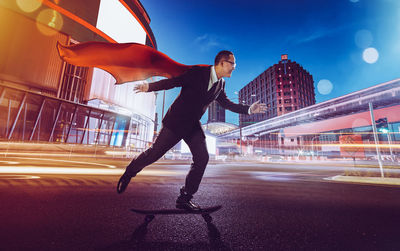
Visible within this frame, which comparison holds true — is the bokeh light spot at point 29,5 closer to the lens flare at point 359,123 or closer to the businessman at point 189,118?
the businessman at point 189,118

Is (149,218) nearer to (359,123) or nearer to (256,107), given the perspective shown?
(256,107)

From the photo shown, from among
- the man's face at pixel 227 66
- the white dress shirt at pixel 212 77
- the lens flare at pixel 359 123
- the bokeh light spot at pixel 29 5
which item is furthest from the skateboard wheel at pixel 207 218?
the bokeh light spot at pixel 29 5

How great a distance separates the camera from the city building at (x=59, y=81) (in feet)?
65.1

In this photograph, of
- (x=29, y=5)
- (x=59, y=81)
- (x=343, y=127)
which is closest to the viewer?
(x=29, y=5)

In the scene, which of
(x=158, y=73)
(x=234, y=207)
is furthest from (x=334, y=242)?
(x=158, y=73)

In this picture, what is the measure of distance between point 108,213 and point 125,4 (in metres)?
40.7

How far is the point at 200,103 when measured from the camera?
2379 millimetres

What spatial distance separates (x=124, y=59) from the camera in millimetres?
3363

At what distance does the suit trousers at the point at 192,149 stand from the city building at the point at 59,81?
79.2 feet

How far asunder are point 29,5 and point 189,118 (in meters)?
33.7

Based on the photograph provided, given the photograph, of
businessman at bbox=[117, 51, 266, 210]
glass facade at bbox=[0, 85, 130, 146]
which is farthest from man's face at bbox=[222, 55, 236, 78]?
glass facade at bbox=[0, 85, 130, 146]

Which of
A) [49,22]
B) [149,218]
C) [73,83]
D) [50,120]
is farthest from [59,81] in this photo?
[149,218]

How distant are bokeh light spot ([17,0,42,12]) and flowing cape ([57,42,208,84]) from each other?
3053 cm

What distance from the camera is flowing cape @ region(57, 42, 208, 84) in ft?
10.0
